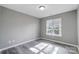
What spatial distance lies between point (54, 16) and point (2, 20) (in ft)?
10.7

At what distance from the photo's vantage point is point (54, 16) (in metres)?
3.57

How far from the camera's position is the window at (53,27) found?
3.43 m

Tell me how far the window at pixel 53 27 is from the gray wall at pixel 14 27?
4.33 ft

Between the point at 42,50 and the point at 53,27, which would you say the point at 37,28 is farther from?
the point at 42,50

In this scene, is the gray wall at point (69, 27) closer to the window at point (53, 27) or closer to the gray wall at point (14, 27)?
the window at point (53, 27)

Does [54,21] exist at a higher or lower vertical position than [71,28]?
higher

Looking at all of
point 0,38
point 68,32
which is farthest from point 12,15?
point 68,32

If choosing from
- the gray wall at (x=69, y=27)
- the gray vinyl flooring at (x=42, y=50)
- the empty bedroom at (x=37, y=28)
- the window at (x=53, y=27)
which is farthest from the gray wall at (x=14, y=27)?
the gray wall at (x=69, y=27)

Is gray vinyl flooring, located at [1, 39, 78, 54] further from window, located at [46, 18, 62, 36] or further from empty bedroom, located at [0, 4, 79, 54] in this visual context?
window, located at [46, 18, 62, 36]

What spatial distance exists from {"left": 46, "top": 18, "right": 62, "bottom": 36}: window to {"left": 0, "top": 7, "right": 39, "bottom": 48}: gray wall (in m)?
1.32

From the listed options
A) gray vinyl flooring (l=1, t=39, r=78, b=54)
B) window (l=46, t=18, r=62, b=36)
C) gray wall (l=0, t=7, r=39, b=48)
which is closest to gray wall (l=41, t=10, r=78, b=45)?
window (l=46, t=18, r=62, b=36)

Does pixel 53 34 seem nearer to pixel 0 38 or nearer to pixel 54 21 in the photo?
pixel 54 21
